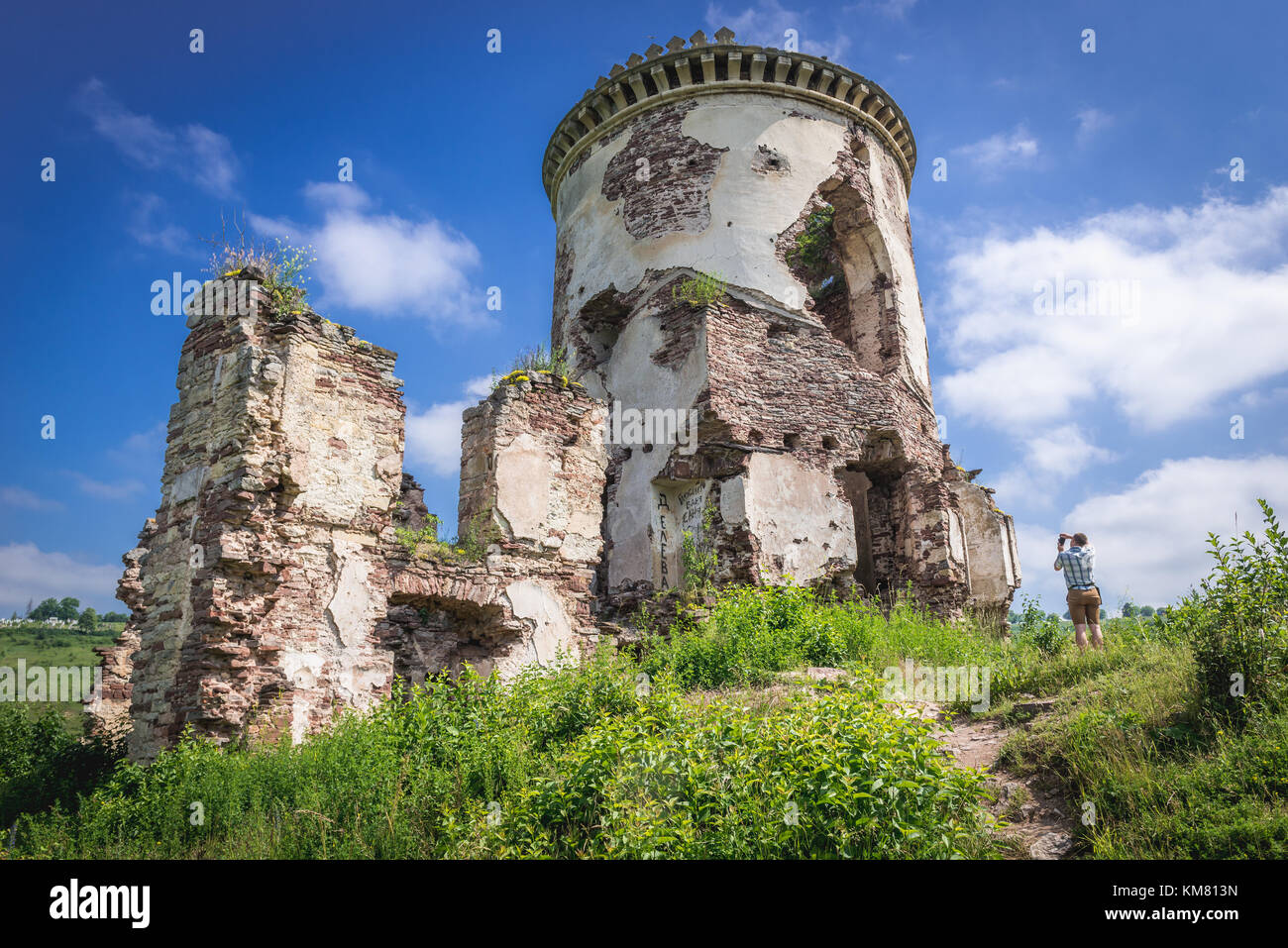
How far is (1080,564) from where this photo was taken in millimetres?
9117

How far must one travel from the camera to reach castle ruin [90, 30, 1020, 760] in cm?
738

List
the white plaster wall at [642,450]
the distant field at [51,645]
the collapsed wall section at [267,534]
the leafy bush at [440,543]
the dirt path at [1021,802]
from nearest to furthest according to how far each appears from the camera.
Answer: the dirt path at [1021,802]
the collapsed wall section at [267,534]
the leafy bush at [440,543]
the white plaster wall at [642,450]
the distant field at [51,645]

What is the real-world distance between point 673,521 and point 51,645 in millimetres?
30956

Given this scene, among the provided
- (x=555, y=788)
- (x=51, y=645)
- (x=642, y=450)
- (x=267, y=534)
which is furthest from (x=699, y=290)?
(x=51, y=645)

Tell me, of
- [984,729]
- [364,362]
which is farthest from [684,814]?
[364,362]

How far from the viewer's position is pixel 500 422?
30.0 feet

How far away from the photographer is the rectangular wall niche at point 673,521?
11516 millimetres

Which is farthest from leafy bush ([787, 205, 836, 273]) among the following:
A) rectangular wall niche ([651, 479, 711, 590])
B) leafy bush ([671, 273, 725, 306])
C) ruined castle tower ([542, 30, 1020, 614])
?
rectangular wall niche ([651, 479, 711, 590])

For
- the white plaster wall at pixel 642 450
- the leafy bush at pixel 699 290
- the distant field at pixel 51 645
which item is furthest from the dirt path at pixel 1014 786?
the distant field at pixel 51 645

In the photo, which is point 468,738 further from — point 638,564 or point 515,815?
point 638,564

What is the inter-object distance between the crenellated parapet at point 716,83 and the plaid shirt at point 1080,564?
898 cm

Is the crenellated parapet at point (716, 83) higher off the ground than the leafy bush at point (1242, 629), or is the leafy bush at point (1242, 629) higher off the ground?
the crenellated parapet at point (716, 83)

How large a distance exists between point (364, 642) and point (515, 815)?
334 centimetres

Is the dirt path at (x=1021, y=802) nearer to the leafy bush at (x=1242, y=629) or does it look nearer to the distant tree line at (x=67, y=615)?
the leafy bush at (x=1242, y=629)
